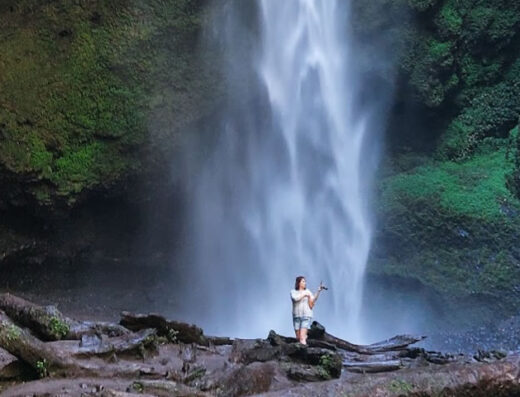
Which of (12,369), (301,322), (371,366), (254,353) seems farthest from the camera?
(301,322)

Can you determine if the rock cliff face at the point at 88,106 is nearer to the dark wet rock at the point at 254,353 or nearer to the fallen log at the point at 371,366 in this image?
the dark wet rock at the point at 254,353

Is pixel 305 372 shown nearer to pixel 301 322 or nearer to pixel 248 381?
pixel 248 381

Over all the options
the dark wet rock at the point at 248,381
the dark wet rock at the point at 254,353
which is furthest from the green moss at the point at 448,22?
the dark wet rock at the point at 248,381

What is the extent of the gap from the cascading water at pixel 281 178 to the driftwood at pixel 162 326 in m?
8.99

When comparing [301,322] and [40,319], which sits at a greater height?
[301,322]

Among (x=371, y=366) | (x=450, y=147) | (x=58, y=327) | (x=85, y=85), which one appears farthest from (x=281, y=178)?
(x=58, y=327)

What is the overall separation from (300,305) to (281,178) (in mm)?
8588

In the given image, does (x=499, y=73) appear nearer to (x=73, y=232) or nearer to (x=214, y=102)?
(x=214, y=102)

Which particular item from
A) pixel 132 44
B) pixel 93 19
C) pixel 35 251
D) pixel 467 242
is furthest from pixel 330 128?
pixel 35 251

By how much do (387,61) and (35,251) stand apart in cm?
1026

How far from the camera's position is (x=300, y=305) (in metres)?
6.52

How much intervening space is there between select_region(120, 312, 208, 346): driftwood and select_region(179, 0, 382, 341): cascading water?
29.5ft

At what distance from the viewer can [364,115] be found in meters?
15.6

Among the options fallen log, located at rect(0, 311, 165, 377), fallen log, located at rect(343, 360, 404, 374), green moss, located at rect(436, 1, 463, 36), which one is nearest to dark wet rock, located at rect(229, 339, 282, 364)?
fallen log, located at rect(343, 360, 404, 374)
